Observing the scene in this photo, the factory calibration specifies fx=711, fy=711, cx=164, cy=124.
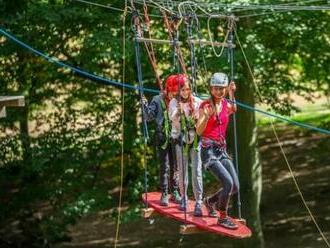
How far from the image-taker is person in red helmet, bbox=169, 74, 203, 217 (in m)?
6.93

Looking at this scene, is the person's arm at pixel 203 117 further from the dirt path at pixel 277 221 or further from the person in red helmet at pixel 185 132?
the dirt path at pixel 277 221

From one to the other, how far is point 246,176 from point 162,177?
5997 millimetres

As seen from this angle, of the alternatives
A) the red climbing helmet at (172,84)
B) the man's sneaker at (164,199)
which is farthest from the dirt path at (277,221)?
the red climbing helmet at (172,84)

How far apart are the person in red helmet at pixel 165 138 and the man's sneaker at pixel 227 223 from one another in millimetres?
699

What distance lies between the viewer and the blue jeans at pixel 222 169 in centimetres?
688

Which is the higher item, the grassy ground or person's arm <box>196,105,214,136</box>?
person's arm <box>196,105,214,136</box>

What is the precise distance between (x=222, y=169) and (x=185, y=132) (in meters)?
0.53

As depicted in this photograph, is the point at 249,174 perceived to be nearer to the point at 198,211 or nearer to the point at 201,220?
the point at 198,211

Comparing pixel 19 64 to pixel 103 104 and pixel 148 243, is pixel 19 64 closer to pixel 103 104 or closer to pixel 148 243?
pixel 103 104

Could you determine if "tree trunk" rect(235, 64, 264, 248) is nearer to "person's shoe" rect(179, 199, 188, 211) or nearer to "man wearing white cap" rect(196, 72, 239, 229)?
"person's shoe" rect(179, 199, 188, 211)

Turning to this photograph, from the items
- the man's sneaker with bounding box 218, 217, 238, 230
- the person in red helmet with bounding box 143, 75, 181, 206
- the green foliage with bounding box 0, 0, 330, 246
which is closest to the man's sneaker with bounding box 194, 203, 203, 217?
the man's sneaker with bounding box 218, 217, 238, 230

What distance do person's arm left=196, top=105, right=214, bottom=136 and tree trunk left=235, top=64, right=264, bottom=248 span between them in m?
6.48

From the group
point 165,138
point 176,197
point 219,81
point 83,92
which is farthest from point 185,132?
point 83,92

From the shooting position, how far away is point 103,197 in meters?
12.5
